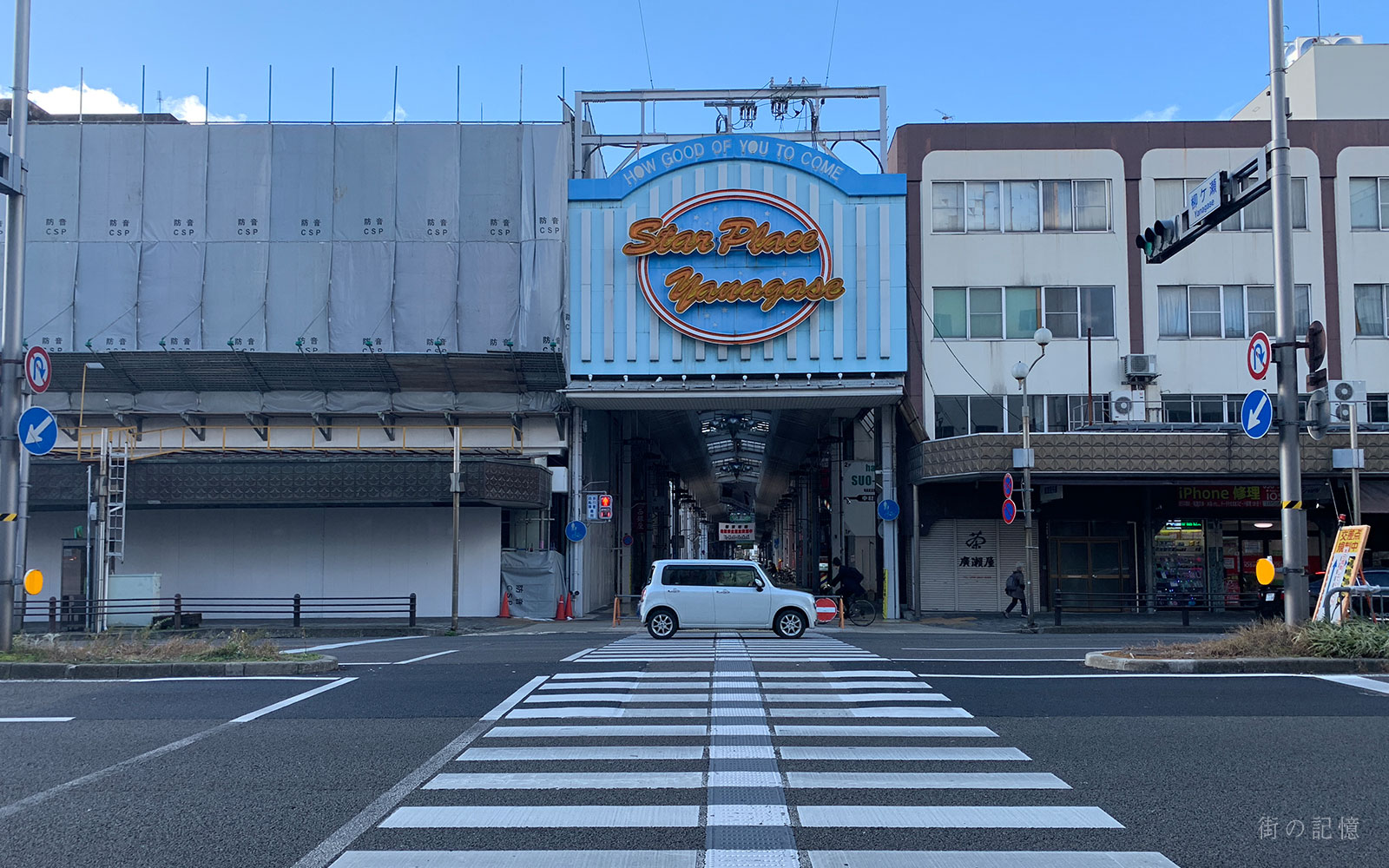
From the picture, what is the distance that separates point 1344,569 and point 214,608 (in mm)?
28840

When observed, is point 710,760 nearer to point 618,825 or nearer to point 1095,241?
point 618,825

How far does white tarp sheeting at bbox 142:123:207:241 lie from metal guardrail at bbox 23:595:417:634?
11.5 metres

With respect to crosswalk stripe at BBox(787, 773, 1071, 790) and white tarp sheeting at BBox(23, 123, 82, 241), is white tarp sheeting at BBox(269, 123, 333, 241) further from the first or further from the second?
crosswalk stripe at BBox(787, 773, 1071, 790)

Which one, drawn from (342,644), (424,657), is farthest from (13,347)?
(342,644)

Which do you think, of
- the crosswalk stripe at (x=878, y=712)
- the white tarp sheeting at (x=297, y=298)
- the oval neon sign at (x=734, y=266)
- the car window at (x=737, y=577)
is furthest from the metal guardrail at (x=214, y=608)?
the crosswalk stripe at (x=878, y=712)

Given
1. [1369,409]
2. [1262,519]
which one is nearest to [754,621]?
[1262,519]

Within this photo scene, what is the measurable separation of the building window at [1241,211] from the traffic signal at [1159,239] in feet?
59.1

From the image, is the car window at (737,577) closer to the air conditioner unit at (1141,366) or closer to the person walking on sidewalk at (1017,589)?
the person walking on sidewalk at (1017,589)

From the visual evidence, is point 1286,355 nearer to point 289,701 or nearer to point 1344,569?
point 1344,569

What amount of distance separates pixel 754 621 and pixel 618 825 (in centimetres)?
1580

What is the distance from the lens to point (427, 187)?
3525cm

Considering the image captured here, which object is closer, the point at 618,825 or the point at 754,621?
the point at 618,825

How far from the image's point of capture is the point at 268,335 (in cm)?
3453

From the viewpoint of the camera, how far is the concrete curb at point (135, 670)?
49.8ft
